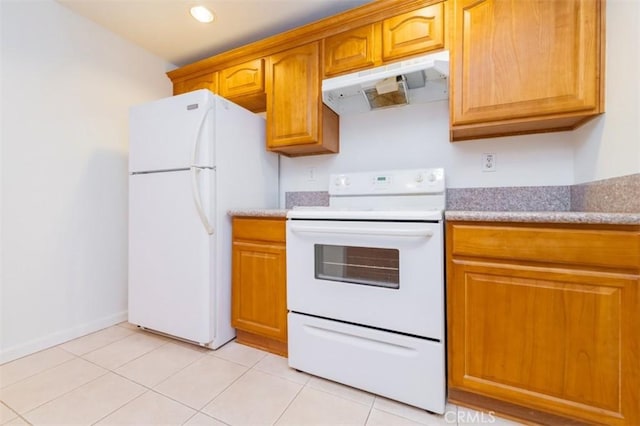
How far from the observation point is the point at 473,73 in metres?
1.45

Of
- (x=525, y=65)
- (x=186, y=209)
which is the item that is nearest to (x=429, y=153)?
(x=525, y=65)

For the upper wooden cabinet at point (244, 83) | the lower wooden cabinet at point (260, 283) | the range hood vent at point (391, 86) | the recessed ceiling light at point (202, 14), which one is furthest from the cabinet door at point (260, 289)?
the recessed ceiling light at point (202, 14)

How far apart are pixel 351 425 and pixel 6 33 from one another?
2752 mm

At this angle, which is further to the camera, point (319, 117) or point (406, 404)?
point (319, 117)

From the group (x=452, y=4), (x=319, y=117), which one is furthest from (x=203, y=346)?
(x=452, y=4)

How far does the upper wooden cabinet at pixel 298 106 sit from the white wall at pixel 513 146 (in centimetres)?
23

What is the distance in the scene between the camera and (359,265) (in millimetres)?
1361

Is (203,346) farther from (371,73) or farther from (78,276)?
(371,73)

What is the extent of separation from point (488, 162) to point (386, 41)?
95 cm

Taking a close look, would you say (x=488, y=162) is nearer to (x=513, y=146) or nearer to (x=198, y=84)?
(x=513, y=146)

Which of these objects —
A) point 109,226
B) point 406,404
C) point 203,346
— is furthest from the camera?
point 109,226

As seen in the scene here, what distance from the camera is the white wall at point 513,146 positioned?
43.3 inches

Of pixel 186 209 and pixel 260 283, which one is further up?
pixel 186 209

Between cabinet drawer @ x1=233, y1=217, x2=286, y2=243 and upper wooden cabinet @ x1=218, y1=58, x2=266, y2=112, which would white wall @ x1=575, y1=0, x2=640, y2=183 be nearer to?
cabinet drawer @ x1=233, y1=217, x2=286, y2=243
